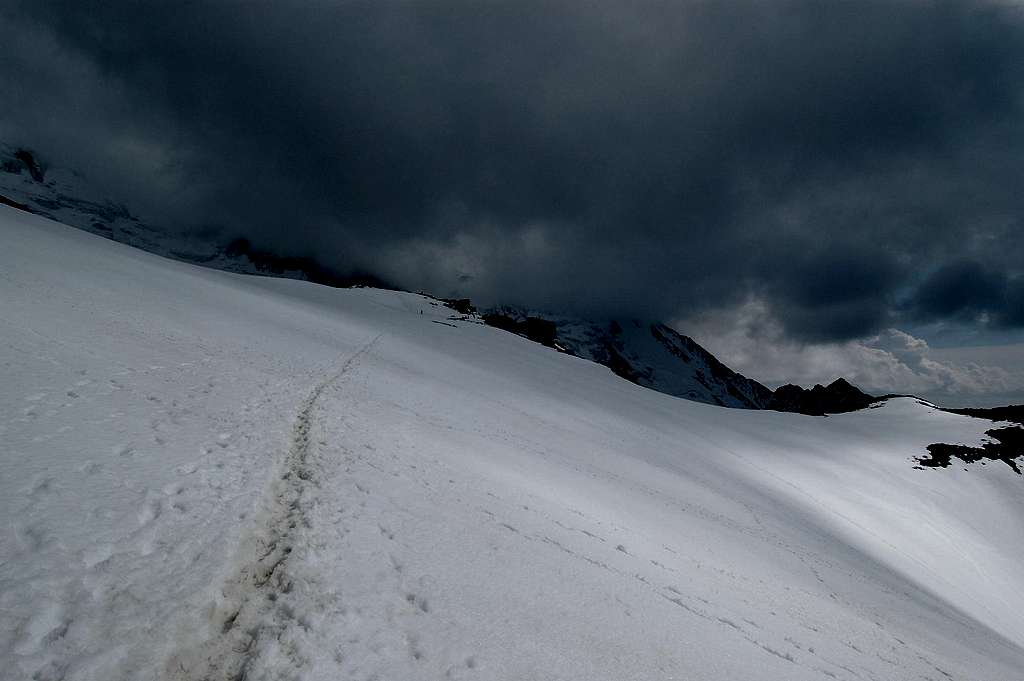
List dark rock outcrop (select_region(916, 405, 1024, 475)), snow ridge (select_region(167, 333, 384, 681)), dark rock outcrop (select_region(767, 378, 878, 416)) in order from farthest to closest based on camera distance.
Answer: dark rock outcrop (select_region(767, 378, 878, 416)) → dark rock outcrop (select_region(916, 405, 1024, 475)) → snow ridge (select_region(167, 333, 384, 681))

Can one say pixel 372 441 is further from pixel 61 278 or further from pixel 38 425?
pixel 61 278

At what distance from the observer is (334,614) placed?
161 inches

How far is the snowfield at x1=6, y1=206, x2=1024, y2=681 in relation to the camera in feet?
12.1

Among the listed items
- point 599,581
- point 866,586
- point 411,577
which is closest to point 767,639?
point 599,581

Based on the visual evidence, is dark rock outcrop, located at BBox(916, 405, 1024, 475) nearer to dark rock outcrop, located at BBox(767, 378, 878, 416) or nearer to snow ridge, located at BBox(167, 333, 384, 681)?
snow ridge, located at BBox(167, 333, 384, 681)

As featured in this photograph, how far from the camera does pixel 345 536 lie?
5.36 metres

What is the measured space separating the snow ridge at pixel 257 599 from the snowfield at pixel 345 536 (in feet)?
0.07

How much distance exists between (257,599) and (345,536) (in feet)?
4.29

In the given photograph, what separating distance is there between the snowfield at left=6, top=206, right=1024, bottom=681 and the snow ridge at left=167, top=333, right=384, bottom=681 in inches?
0.8

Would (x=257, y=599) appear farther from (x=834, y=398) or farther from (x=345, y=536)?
(x=834, y=398)

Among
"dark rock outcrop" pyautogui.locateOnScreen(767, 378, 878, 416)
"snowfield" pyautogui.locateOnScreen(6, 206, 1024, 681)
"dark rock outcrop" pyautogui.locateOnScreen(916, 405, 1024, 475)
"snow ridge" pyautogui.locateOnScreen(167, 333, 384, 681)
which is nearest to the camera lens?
"snow ridge" pyautogui.locateOnScreen(167, 333, 384, 681)

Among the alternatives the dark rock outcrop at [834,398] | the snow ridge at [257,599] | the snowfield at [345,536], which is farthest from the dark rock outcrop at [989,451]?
the dark rock outcrop at [834,398]

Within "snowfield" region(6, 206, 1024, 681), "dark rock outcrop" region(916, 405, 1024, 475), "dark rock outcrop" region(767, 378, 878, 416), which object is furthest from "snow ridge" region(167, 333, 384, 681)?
"dark rock outcrop" region(767, 378, 878, 416)

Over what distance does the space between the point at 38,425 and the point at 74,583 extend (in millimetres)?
3731
